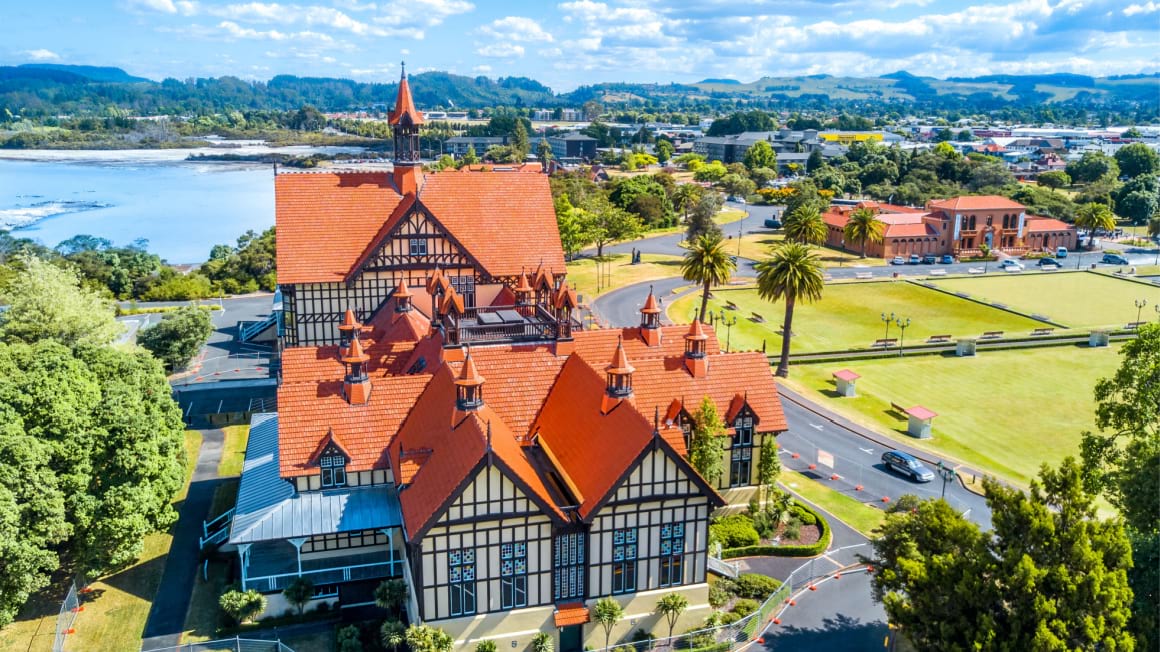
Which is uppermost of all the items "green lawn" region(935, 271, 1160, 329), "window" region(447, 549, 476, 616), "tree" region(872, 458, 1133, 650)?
"tree" region(872, 458, 1133, 650)

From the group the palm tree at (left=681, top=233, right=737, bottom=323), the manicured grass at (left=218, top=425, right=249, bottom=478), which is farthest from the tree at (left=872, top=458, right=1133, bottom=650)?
the palm tree at (left=681, top=233, right=737, bottom=323)

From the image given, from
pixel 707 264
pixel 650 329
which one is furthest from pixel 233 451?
pixel 707 264

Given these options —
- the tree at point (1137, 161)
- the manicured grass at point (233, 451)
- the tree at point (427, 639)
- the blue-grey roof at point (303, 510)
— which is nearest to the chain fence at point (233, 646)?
the blue-grey roof at point (303, 510)

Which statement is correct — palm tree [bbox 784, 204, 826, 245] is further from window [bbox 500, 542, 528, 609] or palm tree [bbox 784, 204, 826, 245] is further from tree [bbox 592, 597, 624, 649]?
window [bbox 500, 542, 528, 609]

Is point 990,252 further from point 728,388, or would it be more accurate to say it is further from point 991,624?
point 991,624

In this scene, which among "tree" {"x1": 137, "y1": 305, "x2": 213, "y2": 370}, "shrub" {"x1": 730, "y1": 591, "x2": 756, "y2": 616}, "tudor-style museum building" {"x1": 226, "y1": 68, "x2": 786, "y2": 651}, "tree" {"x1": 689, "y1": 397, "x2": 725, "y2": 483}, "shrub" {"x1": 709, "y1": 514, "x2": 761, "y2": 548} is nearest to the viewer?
"tudor-style museum building" {"x1": 226, "y1": 68, "x2": 786, "y2": 651}

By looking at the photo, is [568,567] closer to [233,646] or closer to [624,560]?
[624,560]
